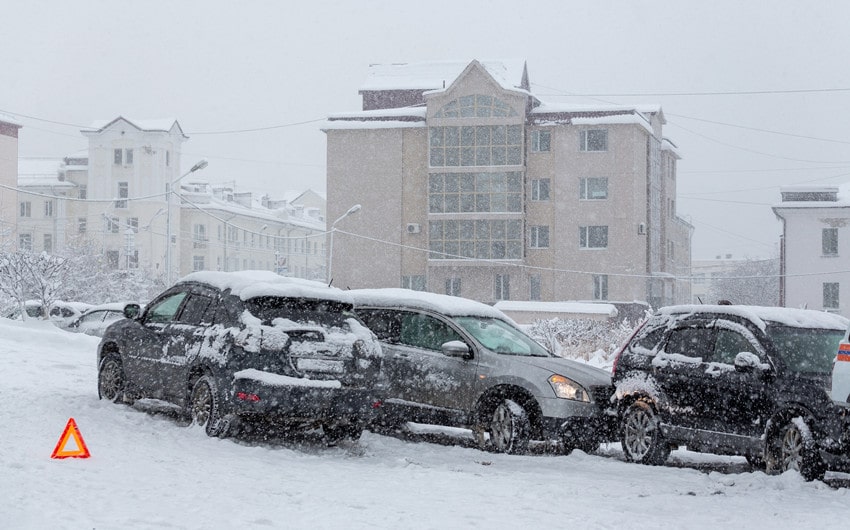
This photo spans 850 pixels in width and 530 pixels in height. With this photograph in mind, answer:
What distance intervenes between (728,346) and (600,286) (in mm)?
45762

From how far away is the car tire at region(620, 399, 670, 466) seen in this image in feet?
35.3

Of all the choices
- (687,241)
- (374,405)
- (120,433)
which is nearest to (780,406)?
(374,405)

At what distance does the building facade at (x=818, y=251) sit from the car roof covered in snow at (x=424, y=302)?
147 ft

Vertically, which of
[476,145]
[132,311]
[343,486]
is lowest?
[343,486]

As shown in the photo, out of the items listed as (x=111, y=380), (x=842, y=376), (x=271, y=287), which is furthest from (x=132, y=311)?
(x=842, y=376)

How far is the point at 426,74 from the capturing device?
64125mm

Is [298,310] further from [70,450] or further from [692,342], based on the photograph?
[692,342]

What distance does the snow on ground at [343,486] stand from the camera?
6992 mm

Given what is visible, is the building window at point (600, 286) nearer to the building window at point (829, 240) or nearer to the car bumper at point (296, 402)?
the building window at point (829, 240)

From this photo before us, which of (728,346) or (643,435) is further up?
(728,346)

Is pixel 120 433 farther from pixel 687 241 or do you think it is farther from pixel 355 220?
pixel 687 241

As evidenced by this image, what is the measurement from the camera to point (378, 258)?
5869 centimetres

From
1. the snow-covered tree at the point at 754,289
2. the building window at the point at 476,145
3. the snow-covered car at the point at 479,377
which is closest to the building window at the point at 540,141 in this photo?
the building window at the point at 476,145

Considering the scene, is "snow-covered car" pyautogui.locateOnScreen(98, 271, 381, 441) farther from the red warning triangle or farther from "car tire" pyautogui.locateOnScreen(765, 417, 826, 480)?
"car tire" pyautogui.locateOnScreen(765, 417, 826, 480)
